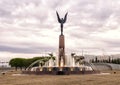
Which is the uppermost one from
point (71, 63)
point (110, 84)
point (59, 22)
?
point (59, 22)

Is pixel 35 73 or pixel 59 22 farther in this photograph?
pixel 59 22

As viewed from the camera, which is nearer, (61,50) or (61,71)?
(61,71)

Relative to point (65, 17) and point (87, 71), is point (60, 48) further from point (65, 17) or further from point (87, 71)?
point (87, 71)

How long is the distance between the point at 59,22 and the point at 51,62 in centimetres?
1207

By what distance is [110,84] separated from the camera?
26.0 metres

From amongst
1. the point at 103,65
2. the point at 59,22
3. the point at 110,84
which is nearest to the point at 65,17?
the point at 59,22

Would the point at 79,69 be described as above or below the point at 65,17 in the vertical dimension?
below

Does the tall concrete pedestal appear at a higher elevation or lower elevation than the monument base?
higher

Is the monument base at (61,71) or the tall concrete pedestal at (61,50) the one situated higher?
the tall concrete pedestal at (61,50)

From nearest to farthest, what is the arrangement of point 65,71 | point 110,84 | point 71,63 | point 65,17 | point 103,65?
point 110,84 < point 65,71 < point 65,17 < point 71,63 < point 103,65

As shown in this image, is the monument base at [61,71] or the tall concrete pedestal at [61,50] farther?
the tall concrete pedestal at [61,50]

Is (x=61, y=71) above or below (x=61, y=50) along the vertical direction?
below

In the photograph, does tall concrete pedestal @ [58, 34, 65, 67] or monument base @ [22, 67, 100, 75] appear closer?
monument base @ [22, 67, 100, 75]

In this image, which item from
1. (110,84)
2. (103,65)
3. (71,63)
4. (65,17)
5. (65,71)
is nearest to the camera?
(110,84)
